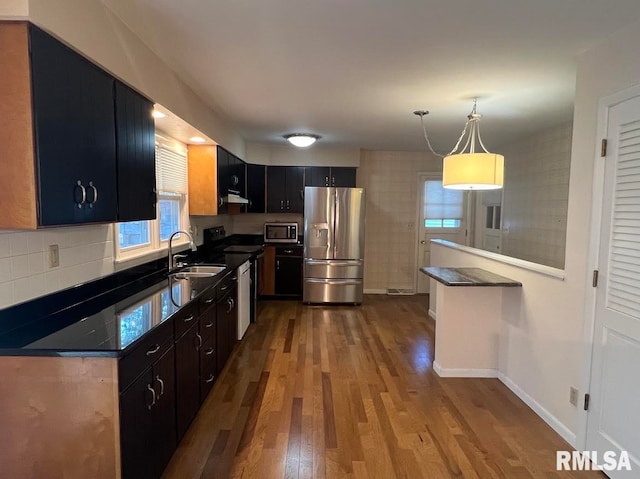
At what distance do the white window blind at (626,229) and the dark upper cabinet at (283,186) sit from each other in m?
4.40

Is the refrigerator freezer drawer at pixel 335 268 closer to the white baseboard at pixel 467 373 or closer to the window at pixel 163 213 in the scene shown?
the window at pixel 163 213

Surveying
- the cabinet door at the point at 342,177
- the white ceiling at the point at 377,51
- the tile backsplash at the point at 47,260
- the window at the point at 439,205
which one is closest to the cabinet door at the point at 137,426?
the tile backsplash at the point at 47,260

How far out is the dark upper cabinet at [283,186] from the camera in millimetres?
5969

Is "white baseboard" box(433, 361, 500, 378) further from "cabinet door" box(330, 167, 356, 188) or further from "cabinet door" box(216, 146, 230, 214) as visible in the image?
"cabinet door" box(330, 167, 356, 188)

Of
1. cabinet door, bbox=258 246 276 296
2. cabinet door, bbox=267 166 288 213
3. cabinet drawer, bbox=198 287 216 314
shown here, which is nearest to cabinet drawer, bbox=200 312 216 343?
cabinet drawer, bbox=198 287 216 314

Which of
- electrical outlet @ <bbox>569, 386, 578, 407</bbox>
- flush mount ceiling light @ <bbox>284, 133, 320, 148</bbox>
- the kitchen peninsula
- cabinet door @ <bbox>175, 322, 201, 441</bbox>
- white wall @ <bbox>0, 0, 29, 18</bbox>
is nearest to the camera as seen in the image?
white wall @ <bbox>0, 0, 29, 18</bbox>

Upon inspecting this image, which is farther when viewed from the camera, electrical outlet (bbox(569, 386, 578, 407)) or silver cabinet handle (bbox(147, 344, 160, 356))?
electrical outlet (bbox(569, 386, 578, 407))

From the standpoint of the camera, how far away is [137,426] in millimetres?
1646

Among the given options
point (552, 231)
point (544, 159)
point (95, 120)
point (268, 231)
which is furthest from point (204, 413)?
point (544, 159)

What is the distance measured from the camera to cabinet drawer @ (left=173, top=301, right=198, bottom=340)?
2105 mm

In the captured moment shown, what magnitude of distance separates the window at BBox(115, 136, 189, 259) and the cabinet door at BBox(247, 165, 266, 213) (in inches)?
69.5

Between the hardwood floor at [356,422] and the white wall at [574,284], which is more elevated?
the white wall at [574,284]

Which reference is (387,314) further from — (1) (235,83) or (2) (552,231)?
(1) (235,83)

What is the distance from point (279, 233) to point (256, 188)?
2.61ft
